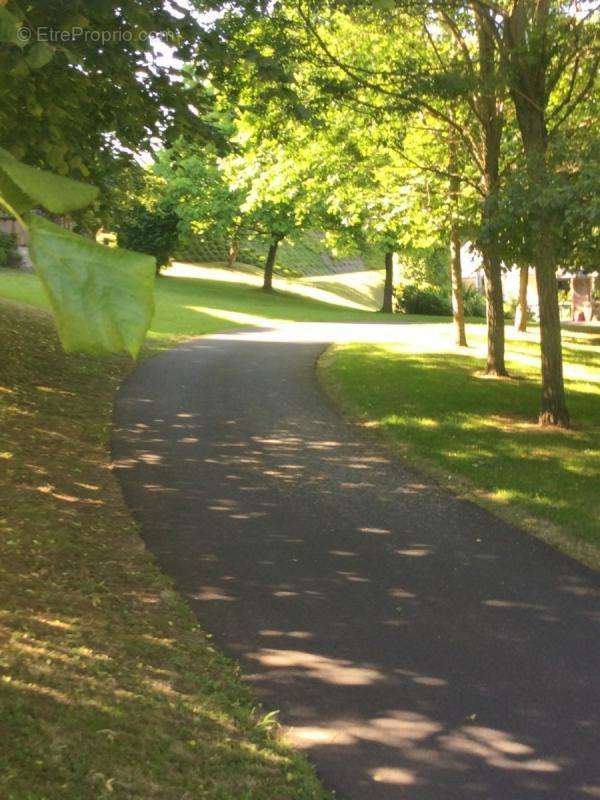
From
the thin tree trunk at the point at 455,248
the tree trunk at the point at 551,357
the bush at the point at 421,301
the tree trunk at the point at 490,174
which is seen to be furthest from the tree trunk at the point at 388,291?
the tree trunk at the point at 551,357

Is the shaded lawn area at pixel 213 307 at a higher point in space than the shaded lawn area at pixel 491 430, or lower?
higher

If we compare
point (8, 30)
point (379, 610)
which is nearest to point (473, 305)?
point (379, 610)

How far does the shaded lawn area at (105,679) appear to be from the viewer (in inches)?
188

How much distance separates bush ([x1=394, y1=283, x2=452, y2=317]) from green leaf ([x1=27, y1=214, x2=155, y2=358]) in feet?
170

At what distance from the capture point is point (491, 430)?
1444cm

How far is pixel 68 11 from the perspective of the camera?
22.7ft

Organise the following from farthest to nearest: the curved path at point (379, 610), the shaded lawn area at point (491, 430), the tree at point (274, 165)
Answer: the tree at point (274, 165) → the shaded lawn area at point (491, 430) → the curved path at point (379, 610)

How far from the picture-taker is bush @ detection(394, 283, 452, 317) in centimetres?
5209

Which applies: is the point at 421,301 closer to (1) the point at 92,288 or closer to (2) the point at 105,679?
(2) the point at 105,679

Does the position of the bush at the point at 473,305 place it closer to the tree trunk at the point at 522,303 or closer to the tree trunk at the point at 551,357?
the tree trunk at the point at 522,303

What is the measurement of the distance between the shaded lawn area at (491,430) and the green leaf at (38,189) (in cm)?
908

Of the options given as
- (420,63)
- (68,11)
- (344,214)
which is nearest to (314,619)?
(68,11)

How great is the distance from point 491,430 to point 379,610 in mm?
7365

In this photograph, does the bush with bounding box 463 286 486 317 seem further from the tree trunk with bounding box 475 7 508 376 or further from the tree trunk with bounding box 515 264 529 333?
the tree trunk with bounding box 475 7 508 376
